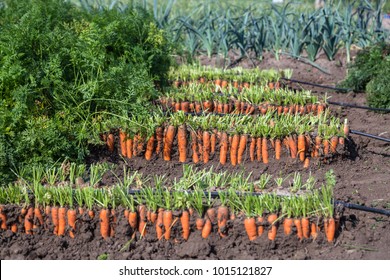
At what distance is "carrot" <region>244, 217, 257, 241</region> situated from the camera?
4121 mm

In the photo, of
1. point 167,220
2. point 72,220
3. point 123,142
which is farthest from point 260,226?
point 123,142

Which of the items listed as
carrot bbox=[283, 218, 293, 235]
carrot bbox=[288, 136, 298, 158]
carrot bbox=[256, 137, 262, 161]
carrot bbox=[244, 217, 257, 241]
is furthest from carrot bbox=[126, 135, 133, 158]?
carrot bbox=[283, 218, 293, 235]

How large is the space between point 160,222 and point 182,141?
4.79 ft

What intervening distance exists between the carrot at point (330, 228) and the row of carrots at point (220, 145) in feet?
4.72

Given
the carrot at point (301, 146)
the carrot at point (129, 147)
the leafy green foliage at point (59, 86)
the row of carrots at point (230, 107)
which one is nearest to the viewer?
the leafy green foliage at point (59, 86)

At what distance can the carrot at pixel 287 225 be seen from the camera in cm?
411

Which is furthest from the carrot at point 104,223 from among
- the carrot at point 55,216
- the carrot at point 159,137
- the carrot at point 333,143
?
the carrot at point 333,143

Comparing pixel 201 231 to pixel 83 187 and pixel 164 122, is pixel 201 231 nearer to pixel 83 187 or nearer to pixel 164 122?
pixel 83 187

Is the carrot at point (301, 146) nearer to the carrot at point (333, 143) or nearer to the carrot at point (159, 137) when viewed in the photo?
the carrot at point (333, 143)

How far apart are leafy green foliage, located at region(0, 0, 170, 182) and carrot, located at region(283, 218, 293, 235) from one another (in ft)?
5.85

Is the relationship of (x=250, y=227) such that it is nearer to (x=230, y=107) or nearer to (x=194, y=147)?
(x=194, y=147)

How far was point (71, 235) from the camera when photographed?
4312mm

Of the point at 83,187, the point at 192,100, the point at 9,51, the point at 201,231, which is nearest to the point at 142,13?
the point at 192,100

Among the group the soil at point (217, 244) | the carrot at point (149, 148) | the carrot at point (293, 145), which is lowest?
the soil at point (217, 244)
